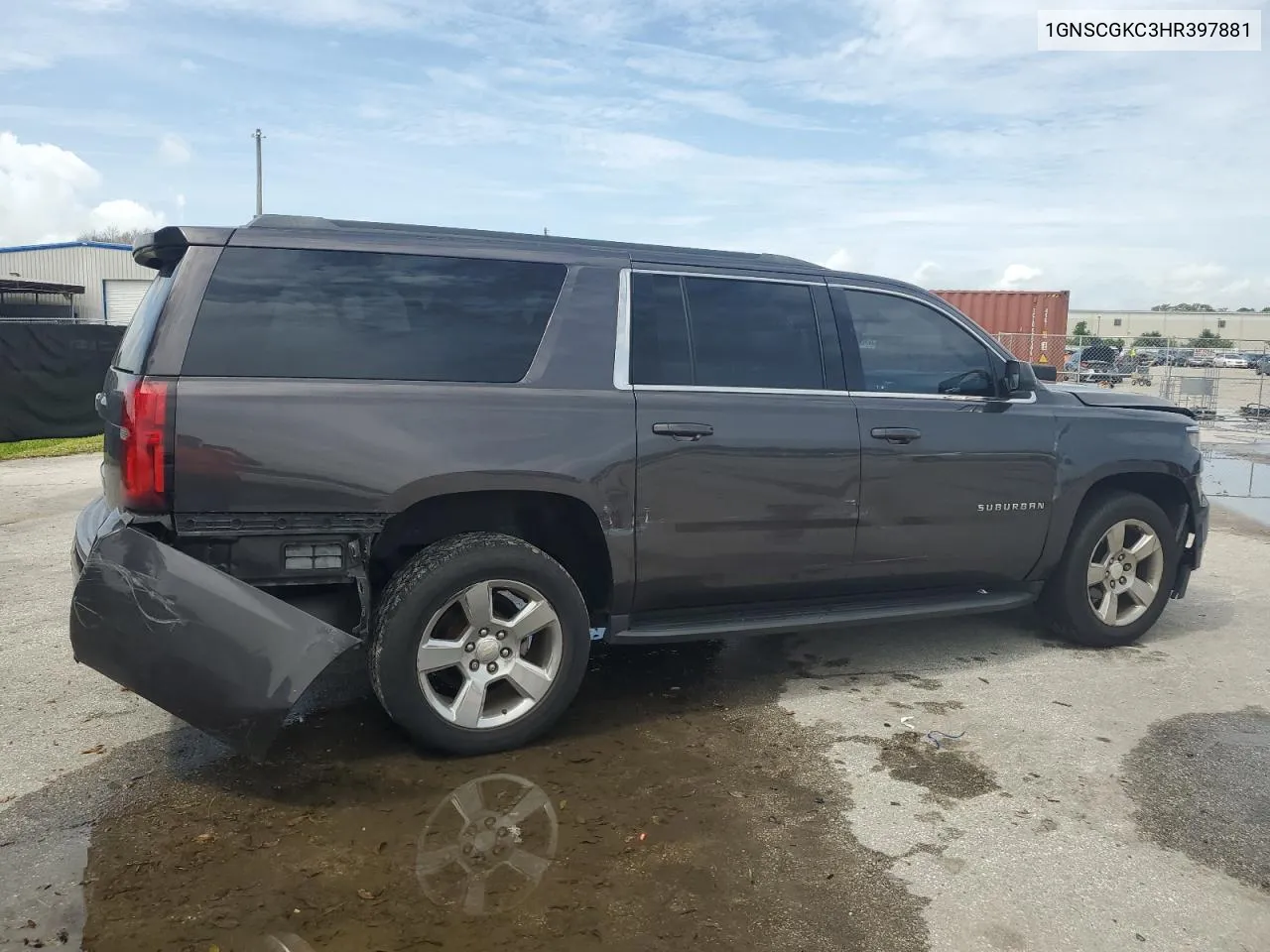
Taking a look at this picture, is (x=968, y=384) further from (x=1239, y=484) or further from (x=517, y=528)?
(x=1239, y=484)

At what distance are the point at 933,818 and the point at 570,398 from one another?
201 cm

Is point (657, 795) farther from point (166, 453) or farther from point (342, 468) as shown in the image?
point (166, 453)

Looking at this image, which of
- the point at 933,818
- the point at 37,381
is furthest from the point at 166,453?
the point at 37,381

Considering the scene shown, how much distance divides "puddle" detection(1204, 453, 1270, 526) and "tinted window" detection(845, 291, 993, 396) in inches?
249

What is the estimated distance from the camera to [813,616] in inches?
176

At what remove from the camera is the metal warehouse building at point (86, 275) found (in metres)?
39.6

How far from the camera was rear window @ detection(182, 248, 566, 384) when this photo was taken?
3.51 metres

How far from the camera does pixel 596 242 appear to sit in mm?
4266

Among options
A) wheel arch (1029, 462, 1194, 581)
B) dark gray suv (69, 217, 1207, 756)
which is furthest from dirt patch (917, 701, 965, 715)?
wheel arch (1029, 462, 1194, 581)

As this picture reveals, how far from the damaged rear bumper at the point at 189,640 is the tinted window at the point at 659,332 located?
1719 mm

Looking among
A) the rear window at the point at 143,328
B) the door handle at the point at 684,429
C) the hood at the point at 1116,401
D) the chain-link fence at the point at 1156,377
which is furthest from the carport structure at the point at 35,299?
the hood at the point at 1116,401

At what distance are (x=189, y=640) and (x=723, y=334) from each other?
2408 millimetres

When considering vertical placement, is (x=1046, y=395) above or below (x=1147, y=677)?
above

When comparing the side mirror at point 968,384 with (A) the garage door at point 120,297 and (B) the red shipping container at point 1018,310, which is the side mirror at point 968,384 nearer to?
(B) the red shipping container at point 1018,310
